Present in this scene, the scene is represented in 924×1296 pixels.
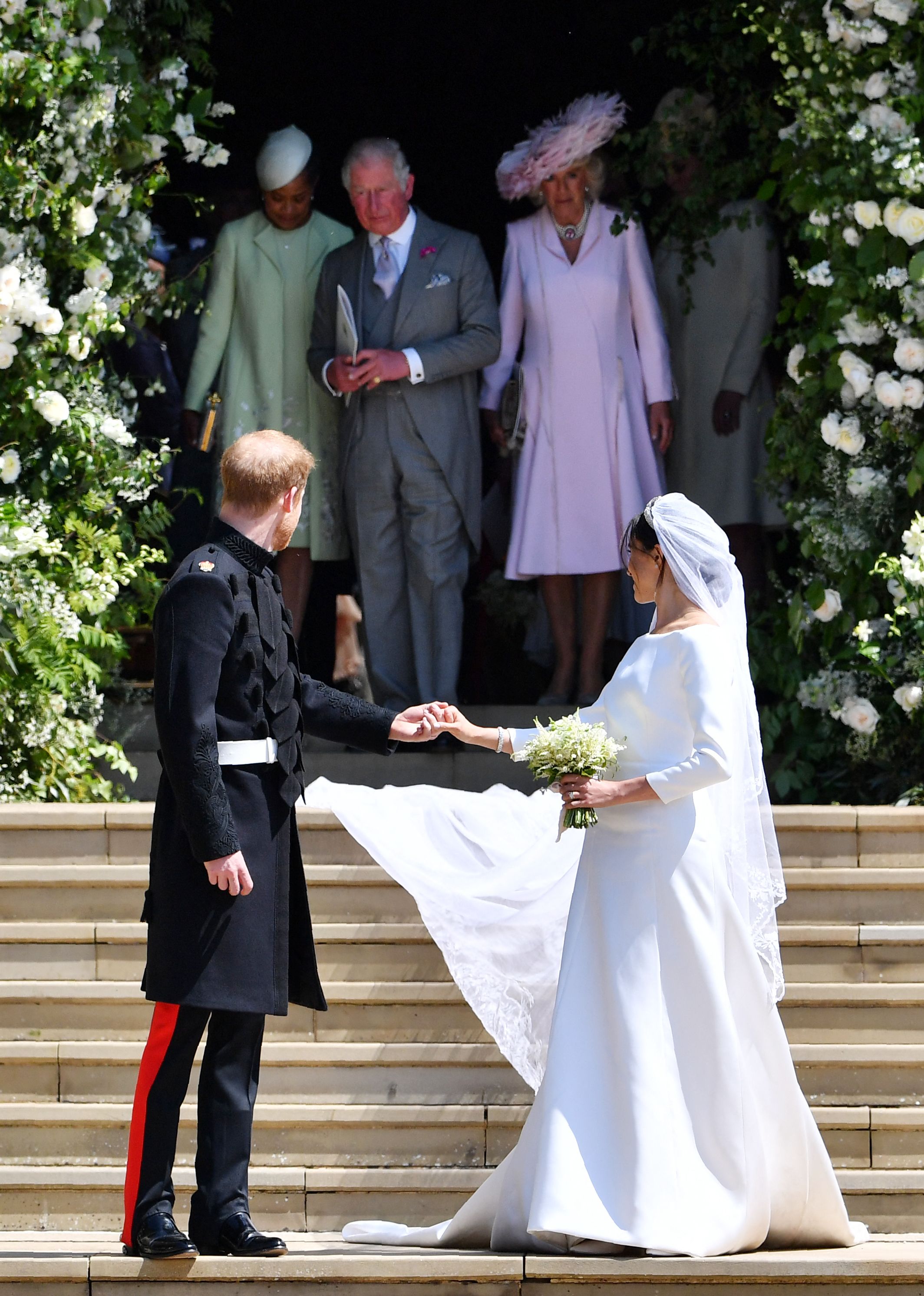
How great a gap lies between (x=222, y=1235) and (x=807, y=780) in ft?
12.2

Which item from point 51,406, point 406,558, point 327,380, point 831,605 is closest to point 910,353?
point 831,605

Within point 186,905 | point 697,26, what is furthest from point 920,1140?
point 697,26

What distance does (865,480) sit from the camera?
6297 millimetres

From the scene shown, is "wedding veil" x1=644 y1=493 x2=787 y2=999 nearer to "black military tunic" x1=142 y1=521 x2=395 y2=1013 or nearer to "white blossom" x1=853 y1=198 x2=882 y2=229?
"black military tunic" x1=142 y1=521 x2=395 y2=1013

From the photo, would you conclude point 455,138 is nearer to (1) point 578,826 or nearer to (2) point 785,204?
(2) point 785,204

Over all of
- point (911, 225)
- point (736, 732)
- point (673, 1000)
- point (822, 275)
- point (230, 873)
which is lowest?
point (673, 1000)

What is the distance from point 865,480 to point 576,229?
224 centimetres

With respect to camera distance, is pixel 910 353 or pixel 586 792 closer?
pixel 586 792

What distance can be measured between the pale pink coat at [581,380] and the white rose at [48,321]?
239 centimetres

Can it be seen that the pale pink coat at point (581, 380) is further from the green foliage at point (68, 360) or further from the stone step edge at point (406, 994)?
the stone step edge at point (406, 994)

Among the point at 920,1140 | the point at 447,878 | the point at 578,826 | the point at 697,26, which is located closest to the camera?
the point at 578,826

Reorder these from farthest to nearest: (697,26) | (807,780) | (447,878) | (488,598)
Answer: (488,598), (697,26), (807,780), (447,878)

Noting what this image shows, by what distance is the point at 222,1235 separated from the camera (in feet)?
→ 11.3

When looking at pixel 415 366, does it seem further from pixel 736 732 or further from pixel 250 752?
pixel 250 752
